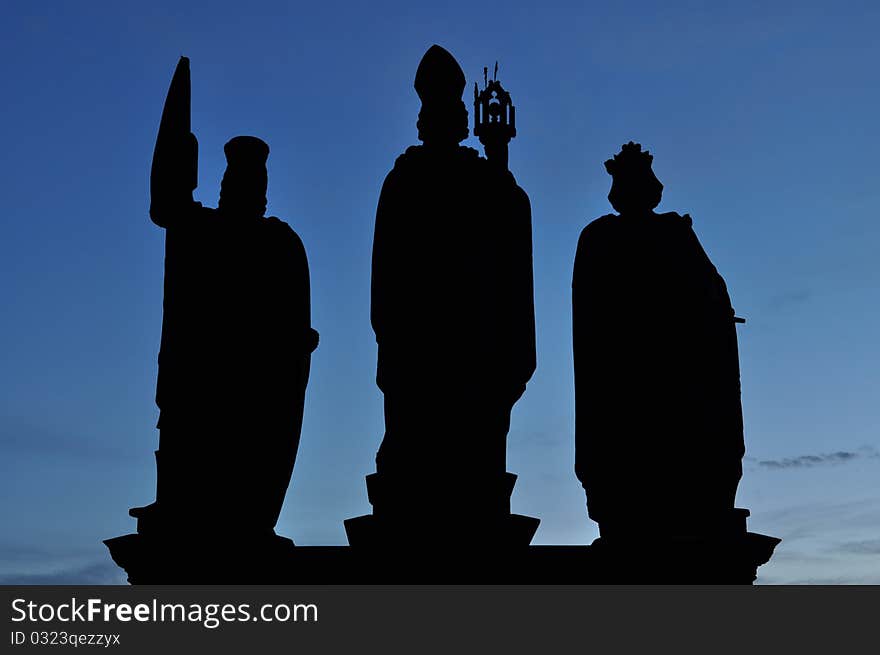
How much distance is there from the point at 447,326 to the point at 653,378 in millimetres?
1996

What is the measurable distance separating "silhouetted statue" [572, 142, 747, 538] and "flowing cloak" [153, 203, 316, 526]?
2.76 metres

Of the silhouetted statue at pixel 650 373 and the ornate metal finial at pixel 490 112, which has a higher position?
the ornate metal finial at pixel 490 112

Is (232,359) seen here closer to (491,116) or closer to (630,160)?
(630,160)

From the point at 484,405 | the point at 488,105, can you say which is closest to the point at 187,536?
the point at 484,405

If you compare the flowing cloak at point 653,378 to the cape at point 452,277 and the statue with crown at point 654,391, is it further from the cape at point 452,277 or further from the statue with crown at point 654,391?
the cape at point 452,277

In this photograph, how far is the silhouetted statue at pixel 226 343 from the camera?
43.3ft

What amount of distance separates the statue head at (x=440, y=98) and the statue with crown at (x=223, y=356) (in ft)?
5.31

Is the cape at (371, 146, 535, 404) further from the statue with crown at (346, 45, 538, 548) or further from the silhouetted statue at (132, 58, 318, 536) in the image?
the silhouetted statue at (132, 58, 318, 536)

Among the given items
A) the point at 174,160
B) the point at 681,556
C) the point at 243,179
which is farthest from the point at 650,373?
the point at 174,160

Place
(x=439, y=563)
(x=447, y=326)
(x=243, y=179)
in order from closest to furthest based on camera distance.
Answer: (x=439, y=563) < (x=447, y=326) < (x=243, y=179)

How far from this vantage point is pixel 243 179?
45.4 feet

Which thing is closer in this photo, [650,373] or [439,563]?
[439,563]

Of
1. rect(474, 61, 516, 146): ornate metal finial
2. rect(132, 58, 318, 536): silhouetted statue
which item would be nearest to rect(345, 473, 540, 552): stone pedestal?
rect(132, 58, 318, 536): silhouetted statue

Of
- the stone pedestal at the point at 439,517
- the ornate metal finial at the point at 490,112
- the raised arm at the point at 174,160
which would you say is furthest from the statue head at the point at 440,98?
the ornate metal finial at the point at 490,112
